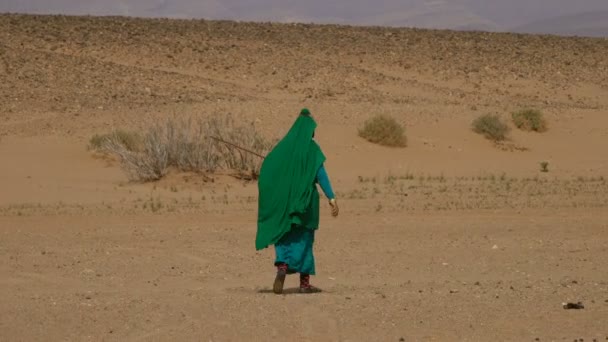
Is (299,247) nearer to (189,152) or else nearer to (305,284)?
(305,284)

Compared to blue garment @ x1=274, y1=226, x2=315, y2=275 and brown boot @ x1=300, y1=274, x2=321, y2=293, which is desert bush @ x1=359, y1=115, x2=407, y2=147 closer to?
brown boot @ x1=300, y1=274, x2=321, y2=293

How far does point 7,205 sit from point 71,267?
8.27 metres

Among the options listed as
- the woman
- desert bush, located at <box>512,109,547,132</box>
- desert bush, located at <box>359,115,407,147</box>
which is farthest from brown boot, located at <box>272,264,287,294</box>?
desert bush, located at <box>512,109,547,132</box>

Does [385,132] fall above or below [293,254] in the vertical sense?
above

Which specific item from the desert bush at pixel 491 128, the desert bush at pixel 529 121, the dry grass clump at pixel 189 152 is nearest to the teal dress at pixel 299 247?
the dry grass clump at pixel 189 152

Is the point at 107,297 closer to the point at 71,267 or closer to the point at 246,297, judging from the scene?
the point at 246,297

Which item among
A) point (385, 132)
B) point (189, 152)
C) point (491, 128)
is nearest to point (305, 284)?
point (189, 152)

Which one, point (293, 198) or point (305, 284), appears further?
point (305, 284)

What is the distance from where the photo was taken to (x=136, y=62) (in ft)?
156

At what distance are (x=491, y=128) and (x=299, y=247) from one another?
2184 centimetres

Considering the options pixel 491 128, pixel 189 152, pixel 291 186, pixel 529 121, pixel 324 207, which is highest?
pixel 529 121

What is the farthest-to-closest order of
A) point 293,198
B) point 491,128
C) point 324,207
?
point 491,128 → point 324,207 → point 293,198

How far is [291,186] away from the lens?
1156 cm

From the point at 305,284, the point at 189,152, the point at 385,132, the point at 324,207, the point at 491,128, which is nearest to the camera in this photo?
the point at 305,284
